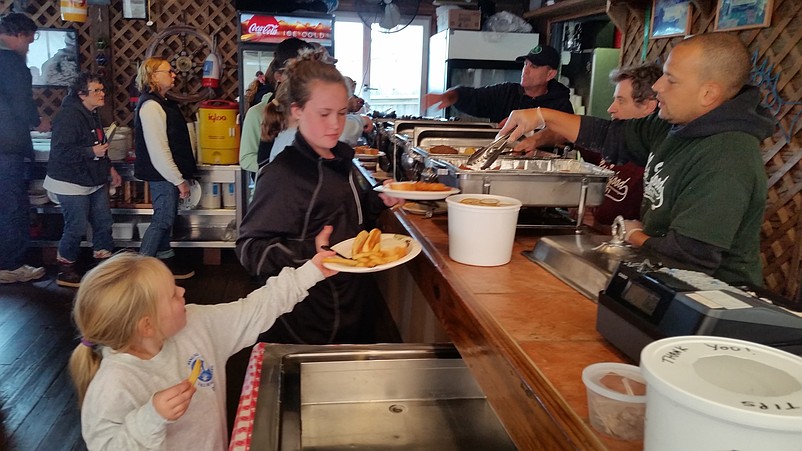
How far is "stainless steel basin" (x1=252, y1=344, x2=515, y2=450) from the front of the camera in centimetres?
131

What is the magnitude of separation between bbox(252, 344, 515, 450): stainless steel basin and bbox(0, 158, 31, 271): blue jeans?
377 centimetres

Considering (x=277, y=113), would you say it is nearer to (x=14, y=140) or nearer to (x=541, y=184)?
(x=541, y=184)

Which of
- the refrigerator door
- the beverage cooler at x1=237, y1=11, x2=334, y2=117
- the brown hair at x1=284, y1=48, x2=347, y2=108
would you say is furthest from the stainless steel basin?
the refrigerator door

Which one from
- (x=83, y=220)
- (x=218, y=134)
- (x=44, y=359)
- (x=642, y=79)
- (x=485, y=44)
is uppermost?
(x=485, y=44)

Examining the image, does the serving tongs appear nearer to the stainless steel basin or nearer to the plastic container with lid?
the stainless steel basin

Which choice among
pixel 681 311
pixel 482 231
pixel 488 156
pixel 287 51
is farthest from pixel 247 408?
pixel 287 51

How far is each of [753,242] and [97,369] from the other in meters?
1.51

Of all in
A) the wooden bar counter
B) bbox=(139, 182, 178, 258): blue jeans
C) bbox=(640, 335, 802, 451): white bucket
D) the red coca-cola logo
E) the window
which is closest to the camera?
bbox=(640, 335, 802, 451): white bucket

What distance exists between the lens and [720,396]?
534 millimetres

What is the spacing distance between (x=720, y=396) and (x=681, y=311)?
0.31 m

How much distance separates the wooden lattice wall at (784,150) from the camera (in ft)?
10.6

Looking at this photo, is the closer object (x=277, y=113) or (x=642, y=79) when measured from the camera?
(x=277, y=113)

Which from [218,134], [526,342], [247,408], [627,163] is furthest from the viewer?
[218,134]

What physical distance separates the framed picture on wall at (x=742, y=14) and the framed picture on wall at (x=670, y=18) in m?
0.32
